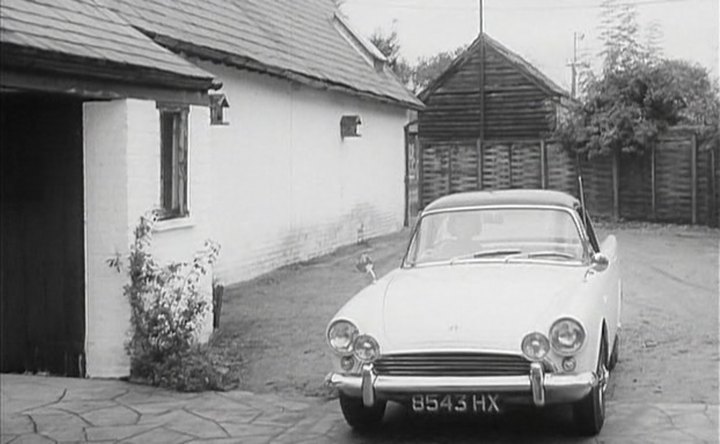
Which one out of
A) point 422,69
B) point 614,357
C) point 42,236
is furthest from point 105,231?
point 422,69

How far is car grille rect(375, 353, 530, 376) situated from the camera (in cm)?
584

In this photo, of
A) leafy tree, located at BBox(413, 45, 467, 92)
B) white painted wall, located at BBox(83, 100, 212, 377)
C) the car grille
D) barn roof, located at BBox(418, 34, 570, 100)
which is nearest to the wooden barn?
barn roof, located at BBox(418, 34, 570, 100)

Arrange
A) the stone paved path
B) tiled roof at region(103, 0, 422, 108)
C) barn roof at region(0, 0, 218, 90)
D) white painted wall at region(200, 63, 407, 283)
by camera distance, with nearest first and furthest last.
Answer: the stone paved path < barn roof at region(0, 0, 218, 90) < tiled roof at region(103, 0, 422, 108) < white painted wall at region(200, 63, 407, 283)

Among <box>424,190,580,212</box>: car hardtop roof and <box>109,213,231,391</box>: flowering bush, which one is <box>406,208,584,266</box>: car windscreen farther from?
<box>109,213,231,391</box>: flowering bush

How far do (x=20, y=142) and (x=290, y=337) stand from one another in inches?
134

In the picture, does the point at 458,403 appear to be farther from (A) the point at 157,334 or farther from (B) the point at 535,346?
(A) the point at 157,334

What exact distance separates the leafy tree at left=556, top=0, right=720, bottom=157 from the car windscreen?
15950mm

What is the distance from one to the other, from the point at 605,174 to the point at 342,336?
1927 centimetres

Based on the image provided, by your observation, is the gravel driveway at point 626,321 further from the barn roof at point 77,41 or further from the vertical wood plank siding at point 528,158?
the vertical wood plank siding at point 528,158

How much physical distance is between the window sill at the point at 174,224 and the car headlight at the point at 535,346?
3.90 metres

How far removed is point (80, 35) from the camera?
24.9 feet

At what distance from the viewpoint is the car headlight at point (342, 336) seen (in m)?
6.20

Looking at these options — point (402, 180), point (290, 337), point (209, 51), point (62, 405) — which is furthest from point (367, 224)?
point (62, 405)

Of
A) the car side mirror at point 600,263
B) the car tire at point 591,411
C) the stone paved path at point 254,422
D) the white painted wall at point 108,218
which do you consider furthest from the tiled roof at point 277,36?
the car tire at point 591,411
